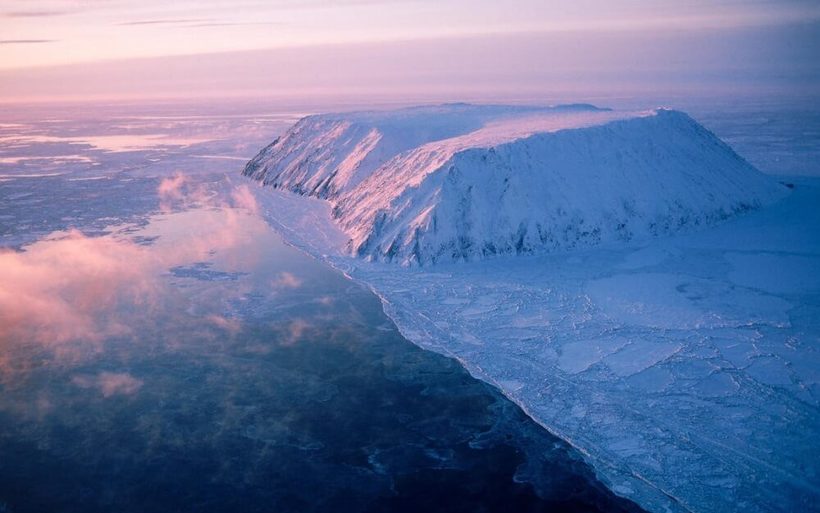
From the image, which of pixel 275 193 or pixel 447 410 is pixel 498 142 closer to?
pixel 275 193

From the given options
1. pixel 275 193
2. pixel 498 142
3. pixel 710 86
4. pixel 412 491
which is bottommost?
pixel 412 491

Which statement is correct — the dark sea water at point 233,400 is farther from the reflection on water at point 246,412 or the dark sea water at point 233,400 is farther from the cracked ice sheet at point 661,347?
the cracked ice sheet at point 661,347

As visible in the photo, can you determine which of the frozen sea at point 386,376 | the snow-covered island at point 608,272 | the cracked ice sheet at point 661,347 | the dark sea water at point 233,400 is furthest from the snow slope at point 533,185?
the dark sea water at point 233,400

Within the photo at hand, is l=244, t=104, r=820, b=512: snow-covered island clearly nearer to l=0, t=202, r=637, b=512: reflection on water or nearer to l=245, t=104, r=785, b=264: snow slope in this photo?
l=245, t=104, r=785, b=264: snow slope

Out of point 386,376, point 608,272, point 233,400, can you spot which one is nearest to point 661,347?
point 608,272

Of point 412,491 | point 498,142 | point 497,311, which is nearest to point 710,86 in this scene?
point 498,142

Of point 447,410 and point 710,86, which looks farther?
point 710,86
